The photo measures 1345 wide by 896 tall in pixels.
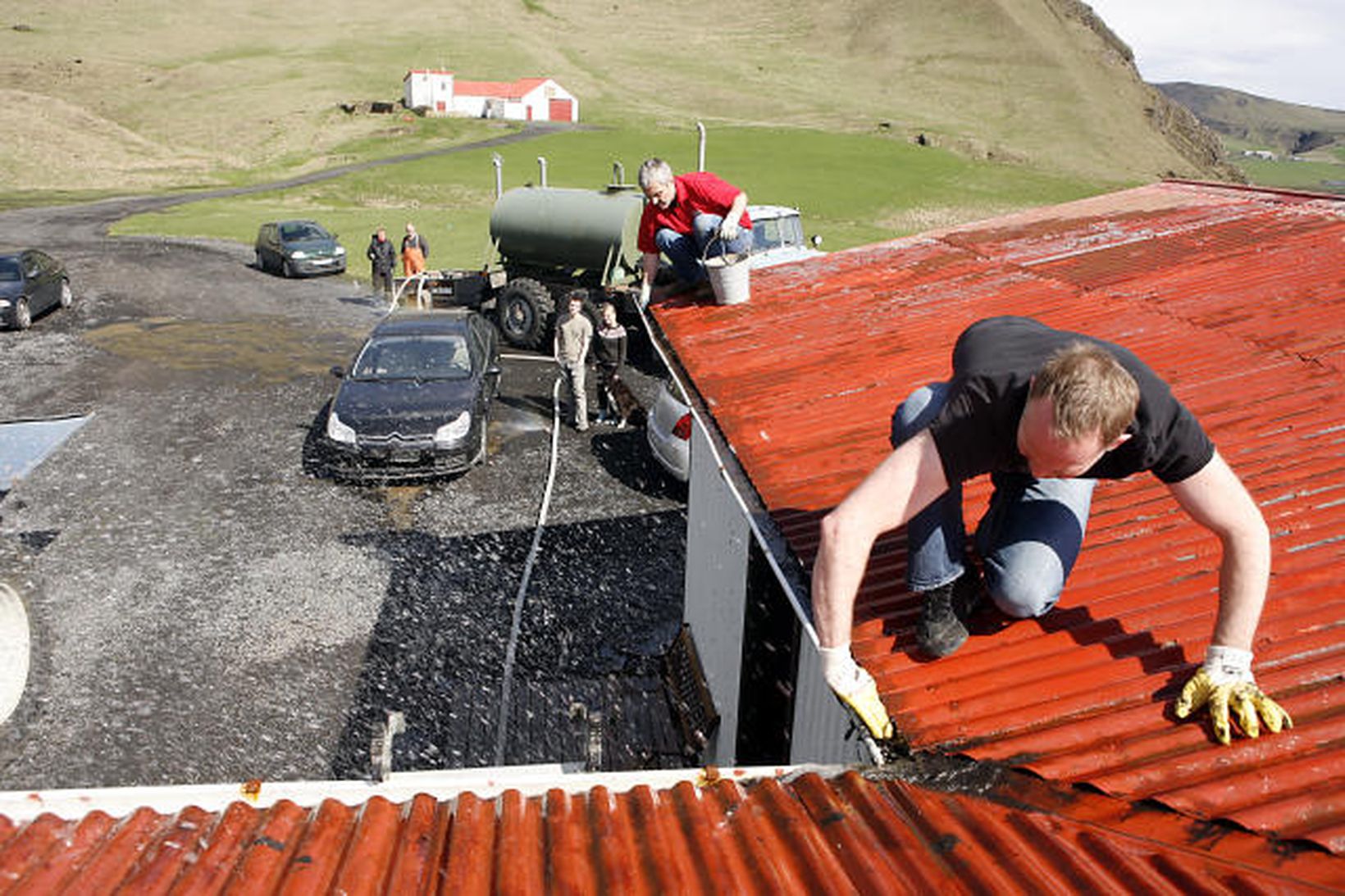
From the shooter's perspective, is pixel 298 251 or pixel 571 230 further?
pixel 298 251

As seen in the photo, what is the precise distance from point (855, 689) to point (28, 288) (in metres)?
20.1

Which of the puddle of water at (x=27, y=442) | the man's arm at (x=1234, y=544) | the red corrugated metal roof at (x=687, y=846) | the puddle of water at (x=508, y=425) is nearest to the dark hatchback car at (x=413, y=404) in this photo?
the puddle of water at (x=508, y=425)

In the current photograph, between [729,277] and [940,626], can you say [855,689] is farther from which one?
[729,277]

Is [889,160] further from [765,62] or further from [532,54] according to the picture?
[765,62]

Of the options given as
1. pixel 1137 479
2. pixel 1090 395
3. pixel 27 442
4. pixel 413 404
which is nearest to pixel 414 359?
pixel 413 404

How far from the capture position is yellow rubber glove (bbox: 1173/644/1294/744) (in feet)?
7.89

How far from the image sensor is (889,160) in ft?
178

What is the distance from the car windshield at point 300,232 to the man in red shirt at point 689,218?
2027 centimetres

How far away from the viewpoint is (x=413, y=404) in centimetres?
1062

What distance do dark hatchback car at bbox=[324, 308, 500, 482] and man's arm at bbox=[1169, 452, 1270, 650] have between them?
8.84m

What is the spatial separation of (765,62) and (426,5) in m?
49.1

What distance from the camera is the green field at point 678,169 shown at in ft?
108

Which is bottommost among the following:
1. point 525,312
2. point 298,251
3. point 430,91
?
point 298,251

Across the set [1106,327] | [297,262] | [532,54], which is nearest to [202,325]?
[297,262]
